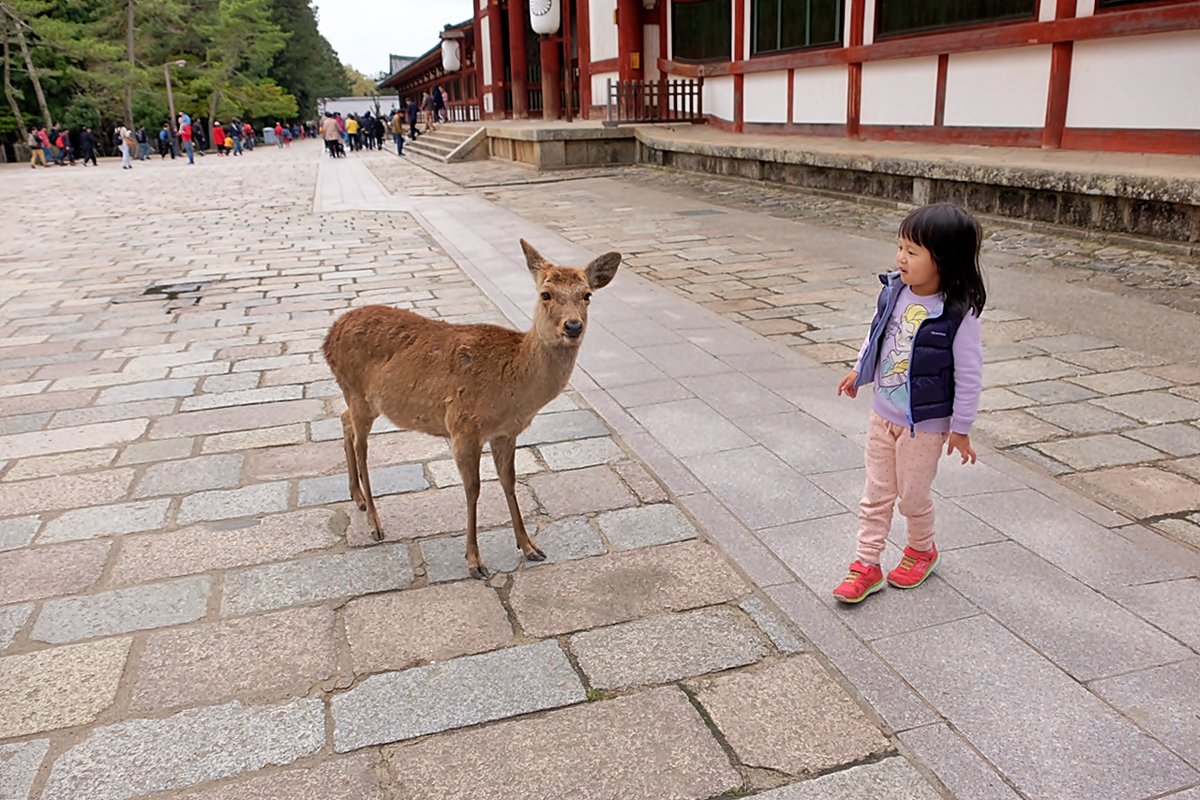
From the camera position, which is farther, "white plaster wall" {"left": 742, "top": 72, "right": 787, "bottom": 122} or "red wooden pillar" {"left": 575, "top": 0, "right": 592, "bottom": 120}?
"red wooden pillar" {"left": 575, "top": 0, "right": 592, "bottom": 120}

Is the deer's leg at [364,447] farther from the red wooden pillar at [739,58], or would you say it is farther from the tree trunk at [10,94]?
the tree trunk at [10,94]

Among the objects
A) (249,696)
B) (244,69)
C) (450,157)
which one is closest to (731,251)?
(249,696)

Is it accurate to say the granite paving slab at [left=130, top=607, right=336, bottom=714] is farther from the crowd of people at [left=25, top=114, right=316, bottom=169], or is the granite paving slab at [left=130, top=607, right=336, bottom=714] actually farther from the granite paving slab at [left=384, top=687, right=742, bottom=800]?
the crowd of people at [left=25, top=114, right=316, bottom=169]

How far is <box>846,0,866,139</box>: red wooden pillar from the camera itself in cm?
1362

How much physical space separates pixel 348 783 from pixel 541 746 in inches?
20.2

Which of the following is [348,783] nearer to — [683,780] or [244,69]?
[683,780]

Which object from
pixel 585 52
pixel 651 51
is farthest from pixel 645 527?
pixel 585 52

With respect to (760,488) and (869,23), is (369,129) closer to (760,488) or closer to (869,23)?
(869,23)

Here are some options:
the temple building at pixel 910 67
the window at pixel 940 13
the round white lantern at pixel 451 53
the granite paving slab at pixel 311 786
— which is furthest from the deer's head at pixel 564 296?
the round white lantern at pixel 451 53

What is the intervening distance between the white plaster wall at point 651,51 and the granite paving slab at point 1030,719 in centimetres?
2083

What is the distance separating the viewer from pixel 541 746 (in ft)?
7.93

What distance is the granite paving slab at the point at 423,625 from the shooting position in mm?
2846

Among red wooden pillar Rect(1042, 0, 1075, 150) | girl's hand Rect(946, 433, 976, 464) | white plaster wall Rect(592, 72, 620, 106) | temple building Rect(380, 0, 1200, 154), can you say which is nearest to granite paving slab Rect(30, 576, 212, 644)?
girl's hand Rect(946, 433, 976, 464)

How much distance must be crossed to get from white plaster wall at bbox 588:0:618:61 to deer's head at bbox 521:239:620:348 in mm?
20591
